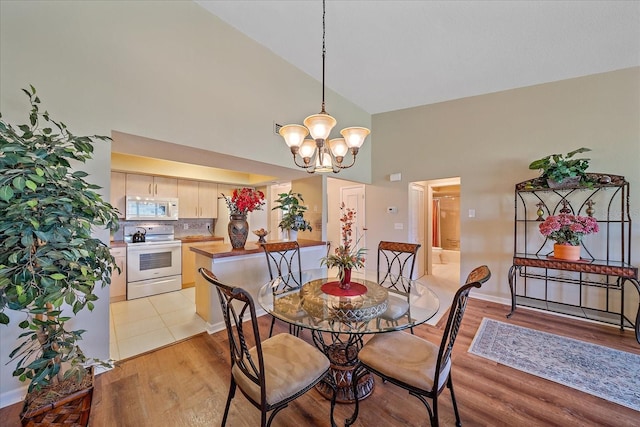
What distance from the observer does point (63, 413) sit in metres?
1.34

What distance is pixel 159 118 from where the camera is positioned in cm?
213

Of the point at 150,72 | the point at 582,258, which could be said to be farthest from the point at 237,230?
the point at 582,258

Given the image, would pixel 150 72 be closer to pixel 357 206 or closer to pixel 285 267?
pixel 285 267

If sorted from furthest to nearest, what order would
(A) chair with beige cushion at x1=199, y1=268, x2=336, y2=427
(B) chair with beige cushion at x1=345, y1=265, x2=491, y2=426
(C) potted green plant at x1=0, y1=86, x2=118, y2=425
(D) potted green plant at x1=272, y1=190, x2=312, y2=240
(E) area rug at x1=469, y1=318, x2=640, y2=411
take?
(D) potted green plant at x1=272, y1=190, x2=312, y2=240
(E) area rug at x1=469, y1=318, x2=640, y2=411
(B) chair with beige cushion at x1=345, y1=265, x2=491, y2=426
(A) chair with beige cushion at x1=199, y1=268, x2=336, y2=427
(C) potted green plant at x1=0, y1=86, x2=118, y2=425

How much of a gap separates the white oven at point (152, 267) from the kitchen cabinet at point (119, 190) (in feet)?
1.73

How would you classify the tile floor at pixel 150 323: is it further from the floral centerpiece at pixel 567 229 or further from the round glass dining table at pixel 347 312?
the floral centerpiece at pixel 567 229

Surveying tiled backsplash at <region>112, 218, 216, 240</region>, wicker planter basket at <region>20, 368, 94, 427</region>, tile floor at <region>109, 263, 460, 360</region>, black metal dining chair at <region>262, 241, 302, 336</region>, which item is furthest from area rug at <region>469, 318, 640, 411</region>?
tiled backsplash at <region>112, 218, 216, 240</region>

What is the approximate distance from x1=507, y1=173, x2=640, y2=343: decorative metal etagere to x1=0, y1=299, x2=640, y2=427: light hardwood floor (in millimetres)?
1635

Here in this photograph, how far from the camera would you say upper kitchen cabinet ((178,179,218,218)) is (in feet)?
14.7

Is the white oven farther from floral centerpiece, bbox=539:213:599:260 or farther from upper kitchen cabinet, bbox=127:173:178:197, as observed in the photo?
floral centerpiece, bbox=539:213:599:260

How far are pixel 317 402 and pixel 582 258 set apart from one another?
3.81 m

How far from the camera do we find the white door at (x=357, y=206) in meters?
5.30

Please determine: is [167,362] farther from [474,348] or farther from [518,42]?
A: [518,42]

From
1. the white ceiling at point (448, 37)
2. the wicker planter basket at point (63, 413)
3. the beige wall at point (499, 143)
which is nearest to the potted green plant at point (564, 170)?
the beige wall at point (499, 143)
